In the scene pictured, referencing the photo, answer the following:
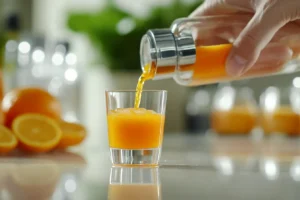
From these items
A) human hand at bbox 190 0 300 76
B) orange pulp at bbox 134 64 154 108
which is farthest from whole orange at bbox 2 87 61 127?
human hand at bbox 190 0 300 76

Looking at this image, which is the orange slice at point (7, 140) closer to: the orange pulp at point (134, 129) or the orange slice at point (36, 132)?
the orange slice at point (36, 132)

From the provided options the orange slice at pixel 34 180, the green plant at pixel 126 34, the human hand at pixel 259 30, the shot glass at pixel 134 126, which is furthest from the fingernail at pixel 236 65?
the green plant at pixel 126 34

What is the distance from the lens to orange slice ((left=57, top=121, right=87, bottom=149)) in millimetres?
1291

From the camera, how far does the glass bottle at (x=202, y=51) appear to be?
3.36 ft

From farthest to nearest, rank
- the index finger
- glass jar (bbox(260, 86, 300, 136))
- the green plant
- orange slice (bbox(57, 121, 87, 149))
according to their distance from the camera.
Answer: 1. the green plant
2. glass jar (bbox(260, 86, 300, 136))
3. orange slice (bbox(57, 121, 87, 149))
4. the index finger

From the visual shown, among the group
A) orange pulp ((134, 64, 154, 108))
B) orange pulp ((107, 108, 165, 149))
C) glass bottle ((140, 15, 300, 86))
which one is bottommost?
orange pulp ((107, 108, 165, 149))

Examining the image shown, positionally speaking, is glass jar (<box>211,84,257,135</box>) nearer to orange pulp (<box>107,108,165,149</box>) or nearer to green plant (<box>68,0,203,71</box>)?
green plant (<box>68,0,203,71</box>)

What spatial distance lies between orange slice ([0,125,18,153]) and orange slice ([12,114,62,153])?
0.03m

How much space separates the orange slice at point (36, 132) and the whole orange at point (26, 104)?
0.18 ft

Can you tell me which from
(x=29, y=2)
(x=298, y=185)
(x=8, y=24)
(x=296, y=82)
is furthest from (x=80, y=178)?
(x=29, y=2)

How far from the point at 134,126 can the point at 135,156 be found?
43mm

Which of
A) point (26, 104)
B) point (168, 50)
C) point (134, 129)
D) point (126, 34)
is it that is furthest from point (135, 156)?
point (126, 34)

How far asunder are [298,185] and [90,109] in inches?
62.4

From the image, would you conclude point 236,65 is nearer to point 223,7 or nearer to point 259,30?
point 259,30
